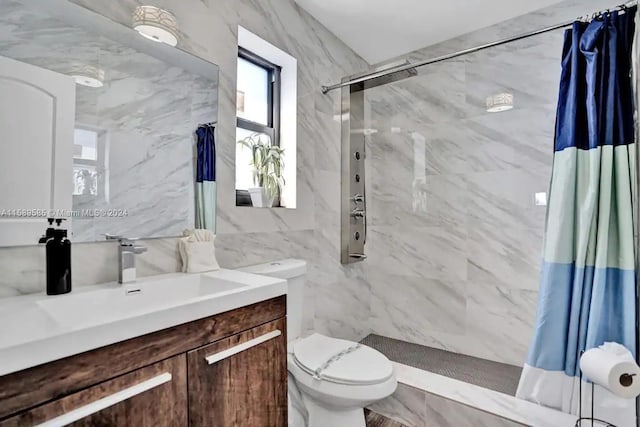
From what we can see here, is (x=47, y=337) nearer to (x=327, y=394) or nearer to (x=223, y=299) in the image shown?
(x=223, y=299)

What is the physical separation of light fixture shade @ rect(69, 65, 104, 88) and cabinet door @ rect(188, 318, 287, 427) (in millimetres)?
1020

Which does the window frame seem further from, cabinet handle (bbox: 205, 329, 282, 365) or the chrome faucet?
cabinet handle (bbox: 205, 329, 282, 365)

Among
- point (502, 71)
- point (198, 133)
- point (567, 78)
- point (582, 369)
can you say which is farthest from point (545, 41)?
point (198, 133)

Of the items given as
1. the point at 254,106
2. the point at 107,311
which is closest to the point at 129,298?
the point at 107,311

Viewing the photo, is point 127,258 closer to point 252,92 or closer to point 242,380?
point 242,380

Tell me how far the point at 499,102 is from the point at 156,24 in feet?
7.04

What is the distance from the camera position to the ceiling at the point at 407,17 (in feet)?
6.74

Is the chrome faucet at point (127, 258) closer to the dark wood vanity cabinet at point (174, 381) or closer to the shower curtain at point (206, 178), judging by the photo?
the shower curtain at point (206, 178)

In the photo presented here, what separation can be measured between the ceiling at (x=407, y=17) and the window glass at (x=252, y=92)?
538 millimetres

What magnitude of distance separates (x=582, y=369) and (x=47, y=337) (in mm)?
1773

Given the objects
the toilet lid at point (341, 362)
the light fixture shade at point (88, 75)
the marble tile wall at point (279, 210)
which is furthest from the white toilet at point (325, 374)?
the light fixture shade at point (88, 75)

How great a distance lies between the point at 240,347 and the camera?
105 centimetres

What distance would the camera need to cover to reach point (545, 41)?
2117 mm

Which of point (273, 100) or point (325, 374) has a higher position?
point (273, 100)
